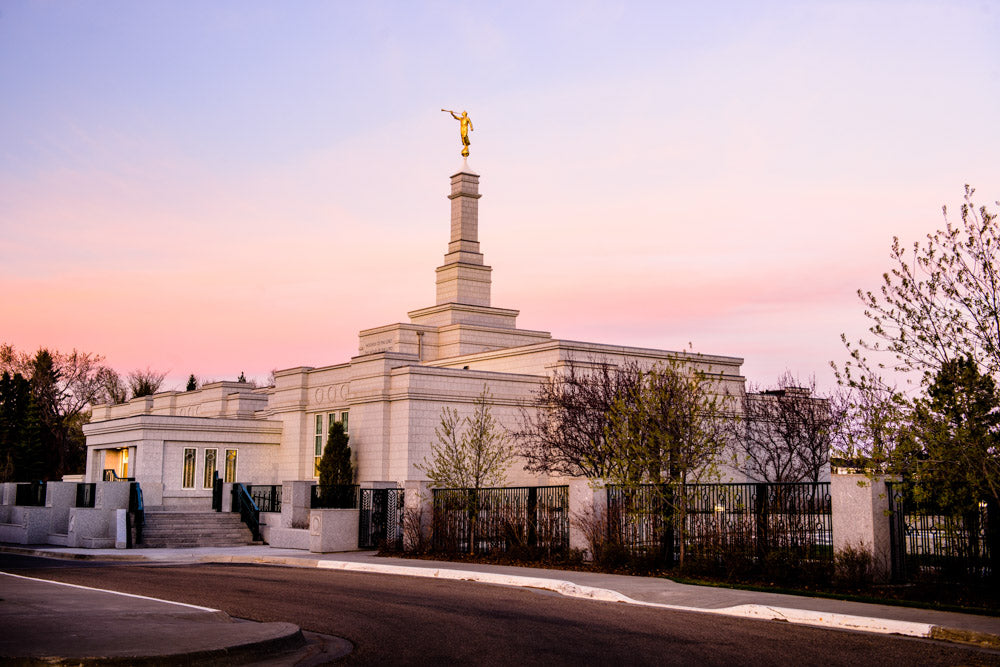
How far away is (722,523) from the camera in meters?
18.4

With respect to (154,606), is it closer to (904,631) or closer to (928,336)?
(904,631)

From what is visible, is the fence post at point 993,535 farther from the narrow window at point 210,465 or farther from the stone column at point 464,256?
the stone column at point 464,256

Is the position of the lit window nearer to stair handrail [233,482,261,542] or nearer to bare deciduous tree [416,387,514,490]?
bare deciduous tree [416,387,514,490]

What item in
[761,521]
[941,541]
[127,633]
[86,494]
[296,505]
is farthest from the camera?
[86,494]

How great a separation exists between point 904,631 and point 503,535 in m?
12.4

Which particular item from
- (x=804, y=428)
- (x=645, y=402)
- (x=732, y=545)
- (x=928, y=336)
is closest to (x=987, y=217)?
(x=928, y=336)

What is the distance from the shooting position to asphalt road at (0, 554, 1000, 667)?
10016mm

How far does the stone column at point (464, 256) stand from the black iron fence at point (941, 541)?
3221 cm

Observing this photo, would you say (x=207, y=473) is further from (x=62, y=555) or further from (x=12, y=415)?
(x=12, y=415)

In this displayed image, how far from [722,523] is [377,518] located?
38.4 feet

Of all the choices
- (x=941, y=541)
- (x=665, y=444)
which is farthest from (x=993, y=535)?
(x=665, y=444)

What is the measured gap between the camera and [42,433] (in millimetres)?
75312

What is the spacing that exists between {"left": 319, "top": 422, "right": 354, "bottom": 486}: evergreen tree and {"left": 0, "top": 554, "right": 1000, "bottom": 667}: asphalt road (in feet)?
60.9

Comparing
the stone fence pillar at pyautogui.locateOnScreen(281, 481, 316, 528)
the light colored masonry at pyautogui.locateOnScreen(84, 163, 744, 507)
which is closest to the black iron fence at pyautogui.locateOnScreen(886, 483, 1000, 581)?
the light colored masonry at pyautogui.locateOnScreen(84, 163, 744, 507)
